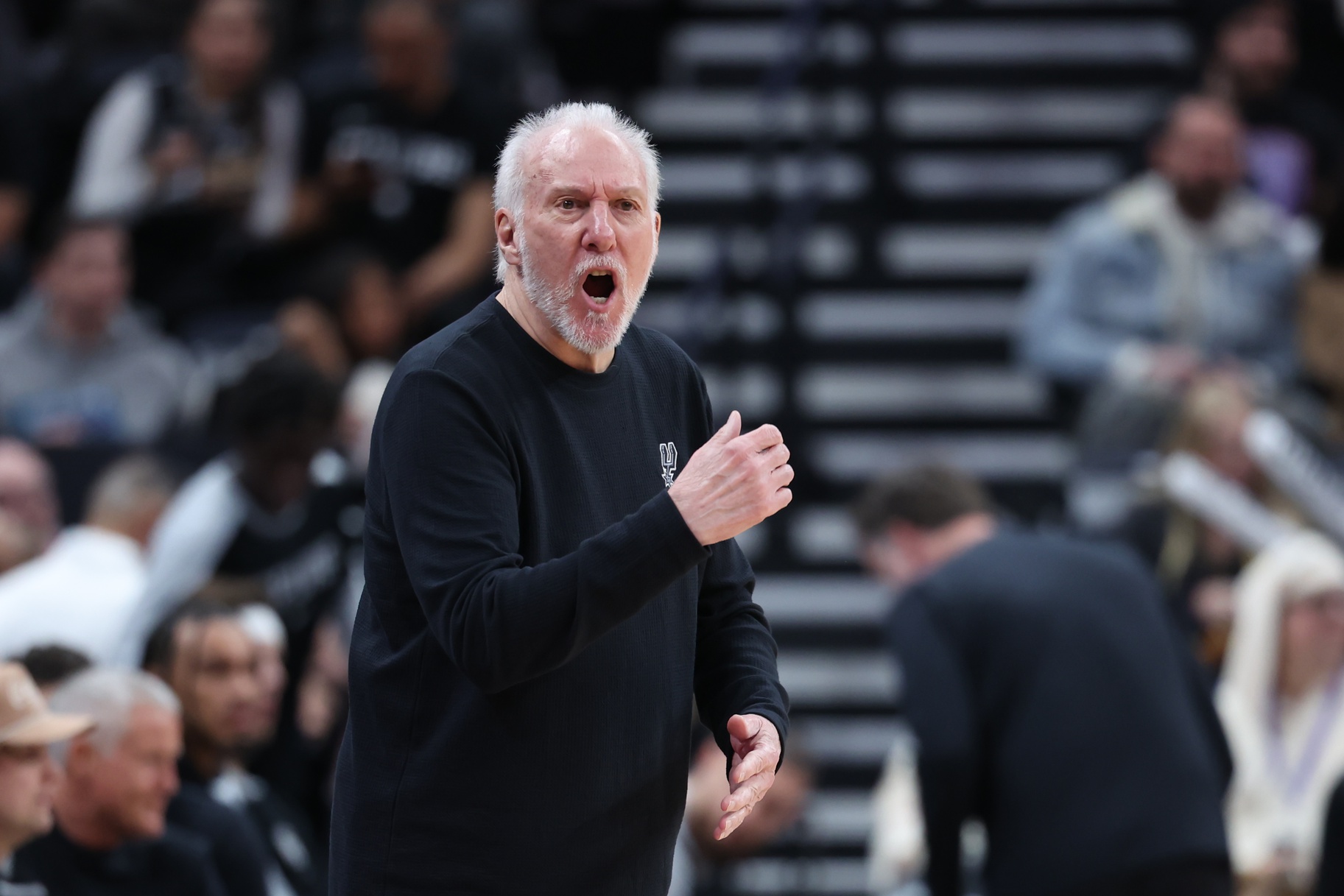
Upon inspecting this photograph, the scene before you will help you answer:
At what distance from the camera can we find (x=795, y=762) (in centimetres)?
727

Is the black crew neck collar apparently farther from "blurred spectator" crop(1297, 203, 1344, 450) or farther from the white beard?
"blurred spectator" crop(1297, 203, 1344, 450)

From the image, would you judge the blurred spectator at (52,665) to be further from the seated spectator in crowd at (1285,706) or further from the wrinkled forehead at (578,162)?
the seated spectator in crowd at (1285,706)

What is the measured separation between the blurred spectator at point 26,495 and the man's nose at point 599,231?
4.07 meters

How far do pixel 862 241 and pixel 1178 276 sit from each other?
1.77 meters

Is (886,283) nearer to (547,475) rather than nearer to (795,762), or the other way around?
(795,762)

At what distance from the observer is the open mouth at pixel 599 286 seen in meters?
2.67

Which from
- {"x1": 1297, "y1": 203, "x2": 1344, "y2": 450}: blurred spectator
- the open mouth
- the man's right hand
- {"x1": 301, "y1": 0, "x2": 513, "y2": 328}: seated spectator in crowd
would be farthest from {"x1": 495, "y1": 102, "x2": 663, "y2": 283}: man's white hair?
{"x1": 1297, "y1": 203, "x2": 1344, "y2": 450}: blurred spectator

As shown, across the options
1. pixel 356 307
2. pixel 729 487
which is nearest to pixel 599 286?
pixel 729 487

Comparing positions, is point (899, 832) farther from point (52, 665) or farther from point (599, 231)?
point (599, 231)

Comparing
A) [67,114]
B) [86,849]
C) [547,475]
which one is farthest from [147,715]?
[67,114]

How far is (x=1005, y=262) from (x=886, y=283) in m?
0.60

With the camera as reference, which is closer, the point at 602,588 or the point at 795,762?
the point at 602,588

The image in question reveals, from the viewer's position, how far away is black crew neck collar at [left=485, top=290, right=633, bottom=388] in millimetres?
2697

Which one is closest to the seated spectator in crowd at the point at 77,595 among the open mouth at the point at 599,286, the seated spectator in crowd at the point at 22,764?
the seated spectator in crowd at the point at 22,764
